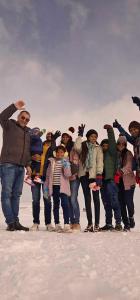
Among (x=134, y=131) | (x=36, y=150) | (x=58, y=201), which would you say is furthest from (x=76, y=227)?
(x=134, y=131)

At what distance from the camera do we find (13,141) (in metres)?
7.35

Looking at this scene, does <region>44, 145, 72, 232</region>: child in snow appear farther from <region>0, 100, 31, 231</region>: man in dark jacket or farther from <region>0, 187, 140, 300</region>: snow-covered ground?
<region>0, 187, 140, 300</region>: snow-covered ground

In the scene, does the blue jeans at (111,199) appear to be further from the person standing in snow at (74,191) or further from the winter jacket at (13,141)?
the winter jacket at (13,141)

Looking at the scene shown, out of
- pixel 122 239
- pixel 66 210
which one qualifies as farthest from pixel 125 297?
pixel 66 210

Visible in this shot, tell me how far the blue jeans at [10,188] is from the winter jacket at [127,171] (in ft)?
7.69

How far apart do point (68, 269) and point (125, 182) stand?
401 cm

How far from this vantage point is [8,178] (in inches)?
279

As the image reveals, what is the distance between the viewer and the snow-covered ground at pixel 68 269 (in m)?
3.58

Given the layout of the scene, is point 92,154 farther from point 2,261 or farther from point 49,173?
point 2,261

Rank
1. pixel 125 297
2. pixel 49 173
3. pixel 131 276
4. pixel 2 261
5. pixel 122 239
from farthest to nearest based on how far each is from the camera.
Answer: pixel 49 173
pixel 122 239
pixel 2 261
pixel 131 276
pixel 125 297

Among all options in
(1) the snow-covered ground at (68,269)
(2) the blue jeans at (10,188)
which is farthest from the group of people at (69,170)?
(1) the snow-covered ground at (68,269)

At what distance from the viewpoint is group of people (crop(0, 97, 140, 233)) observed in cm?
734

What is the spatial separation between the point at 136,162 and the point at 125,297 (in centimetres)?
479

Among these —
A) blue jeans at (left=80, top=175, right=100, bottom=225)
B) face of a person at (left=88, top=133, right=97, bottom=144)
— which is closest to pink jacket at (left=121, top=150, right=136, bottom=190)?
blue jeans at (left=80, top=175, right=100, bottom=225)
